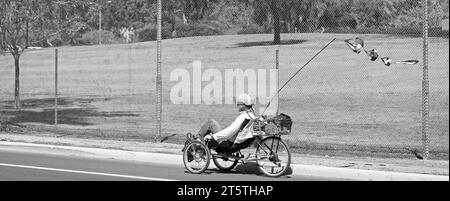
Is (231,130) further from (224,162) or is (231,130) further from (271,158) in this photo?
(224,162)

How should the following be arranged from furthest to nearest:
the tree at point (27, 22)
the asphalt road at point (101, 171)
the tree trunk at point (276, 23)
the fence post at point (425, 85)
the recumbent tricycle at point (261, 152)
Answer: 1. the tree at point (27, 22)
2. the tree trunk at point (276, 23)
3. the fence post at point (425, 85)
4. the recumbent tricycle at point (261, 152)
5. the asphalt road at point (101, 171)

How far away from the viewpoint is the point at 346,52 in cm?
3369

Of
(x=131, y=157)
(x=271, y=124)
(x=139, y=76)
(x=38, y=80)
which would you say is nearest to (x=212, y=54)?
(x=139, y=76)

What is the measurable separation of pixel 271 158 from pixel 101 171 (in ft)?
9.30

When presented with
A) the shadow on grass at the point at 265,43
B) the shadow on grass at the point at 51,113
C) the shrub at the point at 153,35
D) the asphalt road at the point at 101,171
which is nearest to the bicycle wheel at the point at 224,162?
the asphalt road at the point at 101,171

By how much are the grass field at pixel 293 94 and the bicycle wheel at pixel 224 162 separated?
3.24 meters

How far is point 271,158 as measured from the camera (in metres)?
12.5

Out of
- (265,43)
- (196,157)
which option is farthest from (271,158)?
(265,43)

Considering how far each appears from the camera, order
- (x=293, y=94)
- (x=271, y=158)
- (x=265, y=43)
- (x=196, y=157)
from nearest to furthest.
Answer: (x=271, y=158) → (x=196, y=157) → (x=265, y=43) → (x=293, y=94)

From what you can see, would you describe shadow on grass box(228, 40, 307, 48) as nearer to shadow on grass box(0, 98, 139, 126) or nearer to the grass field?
the grass field

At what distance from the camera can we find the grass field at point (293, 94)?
19.8 m

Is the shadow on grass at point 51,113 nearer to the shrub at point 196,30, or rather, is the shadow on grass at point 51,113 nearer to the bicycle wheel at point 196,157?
the shrub at point 196,30

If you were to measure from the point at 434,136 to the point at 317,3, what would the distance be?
4171 millimetres
